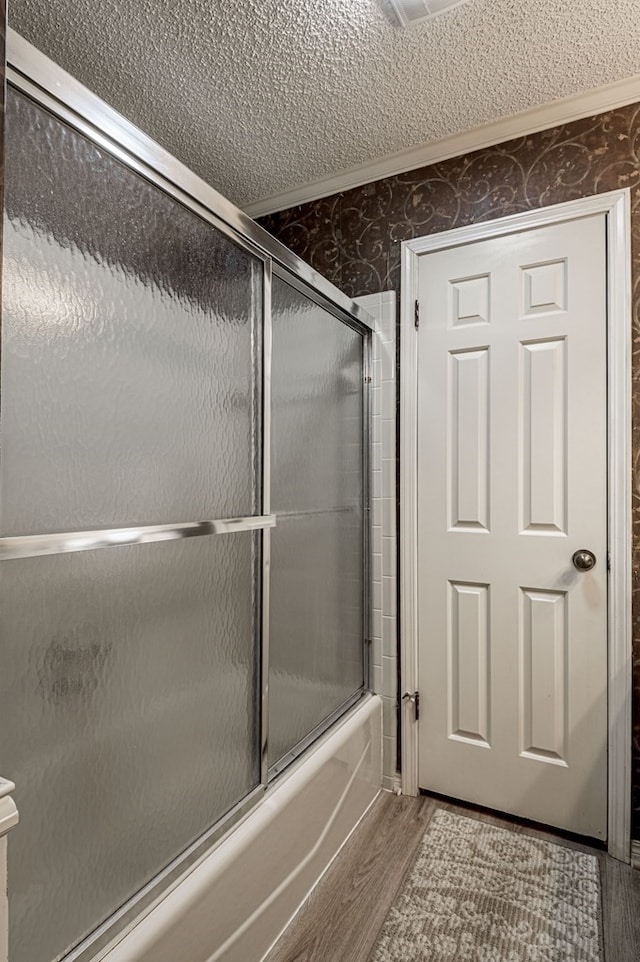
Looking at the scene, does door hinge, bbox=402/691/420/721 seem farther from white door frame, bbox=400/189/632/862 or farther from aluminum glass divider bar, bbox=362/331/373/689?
white door frame, bbox=400/189/632/862

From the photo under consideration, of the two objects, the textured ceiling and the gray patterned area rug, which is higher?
the textured ceiling

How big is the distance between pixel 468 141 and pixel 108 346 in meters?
1.61

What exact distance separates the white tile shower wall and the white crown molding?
479mm

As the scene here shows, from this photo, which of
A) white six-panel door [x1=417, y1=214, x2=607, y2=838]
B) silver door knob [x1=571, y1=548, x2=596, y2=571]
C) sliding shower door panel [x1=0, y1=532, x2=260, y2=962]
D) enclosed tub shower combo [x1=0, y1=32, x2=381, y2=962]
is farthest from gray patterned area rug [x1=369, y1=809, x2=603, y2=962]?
silver door knob [x1=571, y1=548, x2=596, y2=571]

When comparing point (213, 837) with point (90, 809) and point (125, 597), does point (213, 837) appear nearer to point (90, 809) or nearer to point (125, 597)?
point (90, 809)

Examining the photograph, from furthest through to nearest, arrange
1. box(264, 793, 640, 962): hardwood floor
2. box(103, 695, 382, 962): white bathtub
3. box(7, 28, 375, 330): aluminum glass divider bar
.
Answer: box(264, 793, 640, 962): hardwood floor < box(103, 695, 382, 962): white bathtub < box(7, 28, 375, 330): aluminum glass divider bar

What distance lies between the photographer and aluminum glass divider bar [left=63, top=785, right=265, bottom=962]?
0.89 m

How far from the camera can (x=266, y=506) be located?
138 centimetres

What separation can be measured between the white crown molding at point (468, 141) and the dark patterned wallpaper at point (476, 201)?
0.08 ft

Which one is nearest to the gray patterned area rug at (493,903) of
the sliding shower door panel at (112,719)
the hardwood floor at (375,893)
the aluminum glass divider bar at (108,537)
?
the hardwood floor at (375,893)

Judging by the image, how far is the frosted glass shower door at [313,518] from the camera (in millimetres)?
1481

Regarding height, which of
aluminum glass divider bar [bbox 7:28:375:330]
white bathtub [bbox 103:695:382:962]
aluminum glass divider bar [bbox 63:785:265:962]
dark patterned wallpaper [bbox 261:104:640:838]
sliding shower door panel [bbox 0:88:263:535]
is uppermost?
dark patterned wallpaper [bbox 261:104:640:838]

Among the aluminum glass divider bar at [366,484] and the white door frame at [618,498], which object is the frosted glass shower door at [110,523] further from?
the white door frame at [618,498]

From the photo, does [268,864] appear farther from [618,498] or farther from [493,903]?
[618,498]
